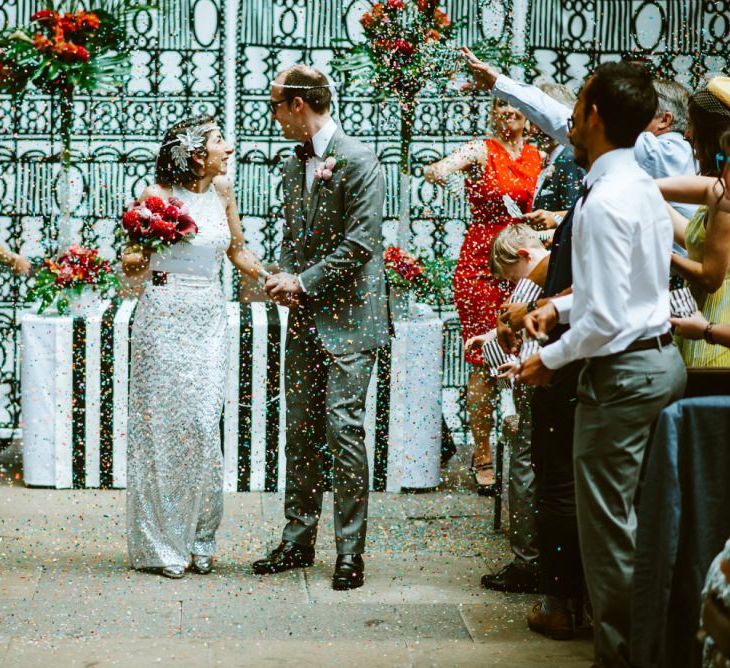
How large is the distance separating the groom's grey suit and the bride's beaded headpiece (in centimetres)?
39

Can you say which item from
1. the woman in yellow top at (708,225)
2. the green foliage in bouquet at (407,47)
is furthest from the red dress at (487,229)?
the woman in yellow top at (708,225)

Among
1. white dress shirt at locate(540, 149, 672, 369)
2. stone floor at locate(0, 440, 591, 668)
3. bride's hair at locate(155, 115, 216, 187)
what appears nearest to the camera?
white dress shirt at locate(540, 149, 672, 369)

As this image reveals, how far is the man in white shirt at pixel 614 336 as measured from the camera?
10.6 feet

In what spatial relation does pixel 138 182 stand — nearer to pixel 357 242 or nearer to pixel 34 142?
pixel 34 142

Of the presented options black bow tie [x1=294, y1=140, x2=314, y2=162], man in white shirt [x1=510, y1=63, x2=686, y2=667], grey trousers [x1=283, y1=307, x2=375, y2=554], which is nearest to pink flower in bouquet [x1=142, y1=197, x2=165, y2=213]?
black bow tie [x1=294, y1=140, x2=314, y2=162]

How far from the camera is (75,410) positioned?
6.06m

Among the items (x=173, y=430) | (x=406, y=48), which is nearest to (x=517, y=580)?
(x=173, y=430)

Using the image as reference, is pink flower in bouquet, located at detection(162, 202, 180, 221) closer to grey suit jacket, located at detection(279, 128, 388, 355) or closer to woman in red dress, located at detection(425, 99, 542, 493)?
grey suit jacket, located at detection(279, 128, 388, 355)

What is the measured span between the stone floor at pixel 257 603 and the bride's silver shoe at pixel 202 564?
44 mm

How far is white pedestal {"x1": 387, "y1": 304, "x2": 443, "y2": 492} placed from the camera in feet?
20.0

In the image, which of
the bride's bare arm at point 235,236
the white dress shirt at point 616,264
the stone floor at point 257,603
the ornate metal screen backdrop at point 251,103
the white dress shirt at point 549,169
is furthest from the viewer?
the ornate metal screen backdrop at point 251,103

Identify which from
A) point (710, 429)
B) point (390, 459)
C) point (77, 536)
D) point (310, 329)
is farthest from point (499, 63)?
point (710, 429)

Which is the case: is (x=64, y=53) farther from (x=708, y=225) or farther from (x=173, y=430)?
(x=708, y=225)

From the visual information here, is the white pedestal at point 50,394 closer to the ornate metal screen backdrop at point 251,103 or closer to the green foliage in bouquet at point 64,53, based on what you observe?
the green foliage in bouquet at point 64,53
